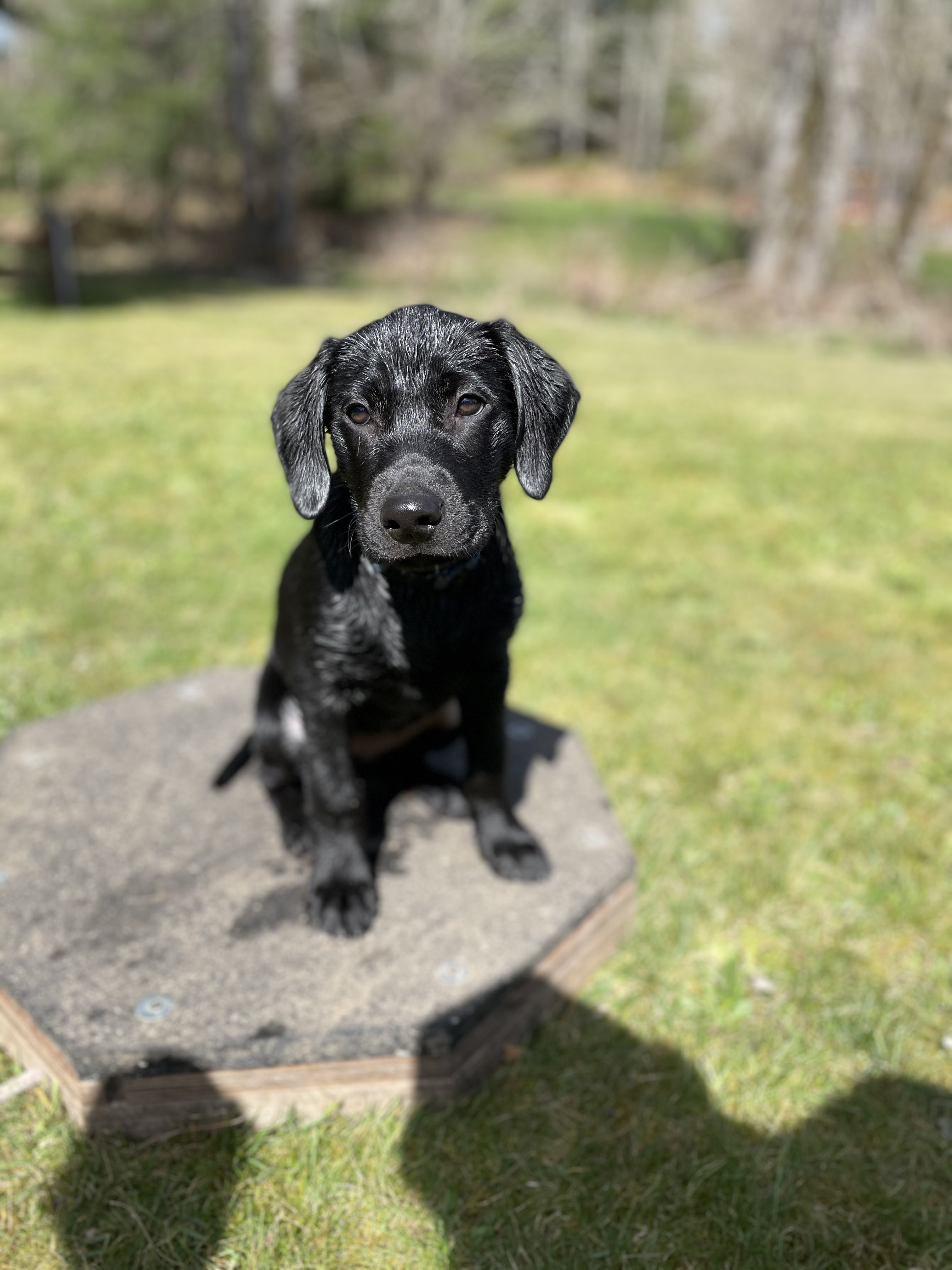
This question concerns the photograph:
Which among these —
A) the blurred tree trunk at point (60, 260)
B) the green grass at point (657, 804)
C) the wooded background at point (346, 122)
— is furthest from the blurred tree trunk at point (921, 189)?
the blurred tree trunk at point (60, 260)

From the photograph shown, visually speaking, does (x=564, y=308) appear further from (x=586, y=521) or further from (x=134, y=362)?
(x=586, y=521)

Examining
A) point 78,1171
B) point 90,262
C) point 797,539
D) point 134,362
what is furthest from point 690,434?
point 90,262

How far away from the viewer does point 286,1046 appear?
2.45 metres

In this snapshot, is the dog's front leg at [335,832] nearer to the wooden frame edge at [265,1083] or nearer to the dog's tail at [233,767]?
the wooden frame edge at [265,1083]

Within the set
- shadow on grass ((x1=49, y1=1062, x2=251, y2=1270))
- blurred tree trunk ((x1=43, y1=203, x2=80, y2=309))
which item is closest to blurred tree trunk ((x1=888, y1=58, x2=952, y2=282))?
blurred tree trunk ((x1=43, y1=203, x2=80, y2=309))

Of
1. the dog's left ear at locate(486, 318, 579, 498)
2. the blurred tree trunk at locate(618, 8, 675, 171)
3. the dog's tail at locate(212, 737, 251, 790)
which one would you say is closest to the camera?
the dog's left ear at locate(486, 318, 579, 498)

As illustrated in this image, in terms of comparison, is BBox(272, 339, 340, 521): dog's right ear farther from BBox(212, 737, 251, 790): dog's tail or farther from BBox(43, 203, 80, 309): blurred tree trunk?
BBox(43, 203, 80, 309): blurred tree trunk

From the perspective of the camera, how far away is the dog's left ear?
2.38 m

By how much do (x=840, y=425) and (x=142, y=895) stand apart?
9.24m

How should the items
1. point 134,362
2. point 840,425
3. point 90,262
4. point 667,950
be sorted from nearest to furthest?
point 667,950
point 840,425
point 134,362
point 90,262

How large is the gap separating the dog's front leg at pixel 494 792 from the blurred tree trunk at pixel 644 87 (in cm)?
6350

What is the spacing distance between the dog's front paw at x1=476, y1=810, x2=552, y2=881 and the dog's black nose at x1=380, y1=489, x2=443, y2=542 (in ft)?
4.32

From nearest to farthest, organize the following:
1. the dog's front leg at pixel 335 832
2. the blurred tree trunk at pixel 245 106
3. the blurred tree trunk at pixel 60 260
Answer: the dog's front leg at pixel 335 832 < the blurred tree trunk at pixel 60 260 < the blurred tree trunk at pixel 245 106

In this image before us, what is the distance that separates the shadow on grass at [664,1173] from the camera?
7.66 feet
